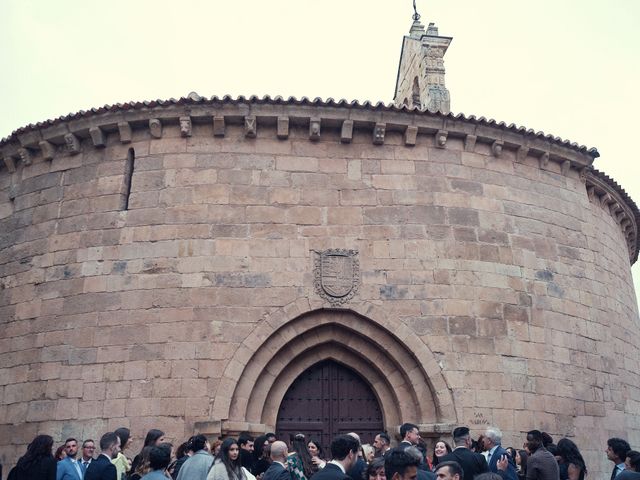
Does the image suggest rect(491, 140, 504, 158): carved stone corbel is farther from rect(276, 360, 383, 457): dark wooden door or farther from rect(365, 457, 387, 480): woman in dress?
rect(365, 457, 387, 480): woman in dress

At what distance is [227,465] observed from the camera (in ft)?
18.7

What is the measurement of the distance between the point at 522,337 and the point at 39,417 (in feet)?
24.4

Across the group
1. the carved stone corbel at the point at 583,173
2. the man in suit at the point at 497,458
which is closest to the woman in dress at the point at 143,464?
the man in suit at the point at 497,458

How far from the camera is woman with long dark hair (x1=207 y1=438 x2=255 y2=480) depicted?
5633mm

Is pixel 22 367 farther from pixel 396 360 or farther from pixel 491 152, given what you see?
pixel 491 152

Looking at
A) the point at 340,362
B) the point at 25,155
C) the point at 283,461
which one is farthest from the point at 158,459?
the point at 25,155

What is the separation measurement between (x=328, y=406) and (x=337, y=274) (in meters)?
2.08

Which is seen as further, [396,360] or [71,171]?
[71,171]

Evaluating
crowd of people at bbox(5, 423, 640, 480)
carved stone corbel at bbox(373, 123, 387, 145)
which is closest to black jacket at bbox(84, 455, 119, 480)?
crowd of people at bbox(5, 423, 640, 480)

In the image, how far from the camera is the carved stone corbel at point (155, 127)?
36.2 ft

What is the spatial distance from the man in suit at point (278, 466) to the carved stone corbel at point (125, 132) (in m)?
6.95

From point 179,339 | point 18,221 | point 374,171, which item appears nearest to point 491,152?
point 374,171

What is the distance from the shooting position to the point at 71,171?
11.5 metres

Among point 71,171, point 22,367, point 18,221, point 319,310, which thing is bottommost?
point 22,367
